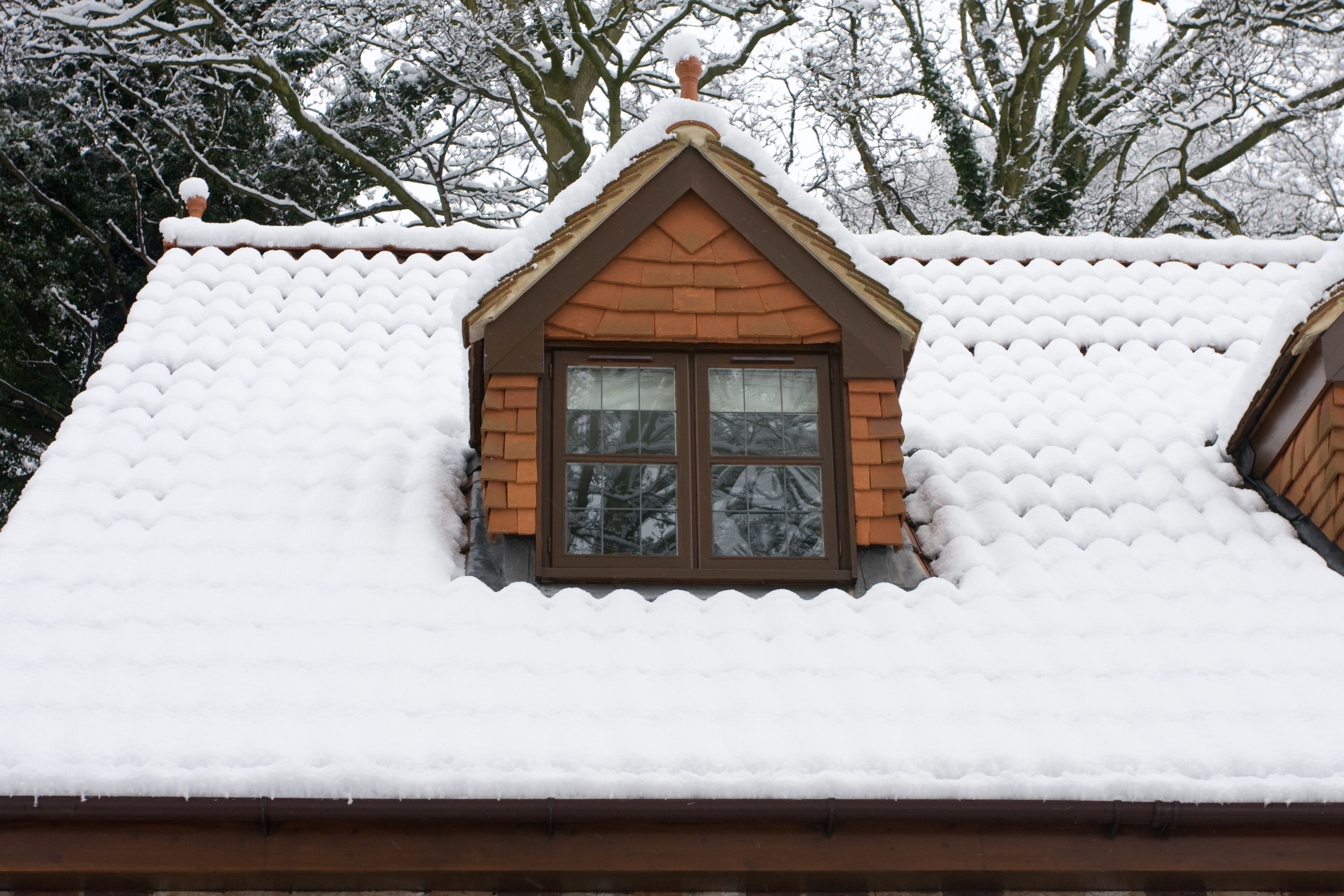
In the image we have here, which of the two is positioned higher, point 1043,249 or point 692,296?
point 1043,249

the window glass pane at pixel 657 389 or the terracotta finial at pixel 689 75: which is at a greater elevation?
the terracotta finial at pixel 689 75

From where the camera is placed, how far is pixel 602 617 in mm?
4465

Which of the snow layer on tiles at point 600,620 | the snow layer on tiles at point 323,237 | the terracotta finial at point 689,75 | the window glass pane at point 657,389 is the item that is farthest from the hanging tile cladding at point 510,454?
the snow layer on tiles at point 323,237

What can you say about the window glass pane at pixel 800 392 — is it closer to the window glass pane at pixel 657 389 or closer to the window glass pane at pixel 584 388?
the window glass pane at pixel 657 389

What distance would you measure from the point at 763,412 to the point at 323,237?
3.09 metres

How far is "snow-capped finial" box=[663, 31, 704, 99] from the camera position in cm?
523

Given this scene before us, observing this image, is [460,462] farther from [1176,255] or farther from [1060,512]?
[1176,255]

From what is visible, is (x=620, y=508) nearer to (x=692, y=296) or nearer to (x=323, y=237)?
(x=692, y=296)

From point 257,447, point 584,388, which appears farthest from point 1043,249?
point 257,447

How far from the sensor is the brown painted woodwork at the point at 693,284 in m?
4.86

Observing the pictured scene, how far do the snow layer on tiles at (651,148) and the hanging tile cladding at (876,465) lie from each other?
0.45m

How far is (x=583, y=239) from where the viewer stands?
489 centimetres

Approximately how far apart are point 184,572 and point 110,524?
0.49 m

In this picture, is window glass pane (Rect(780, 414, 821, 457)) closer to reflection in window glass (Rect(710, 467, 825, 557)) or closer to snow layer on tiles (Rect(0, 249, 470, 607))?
reflection in window glass (Rect(710, 467, 825, 557))
